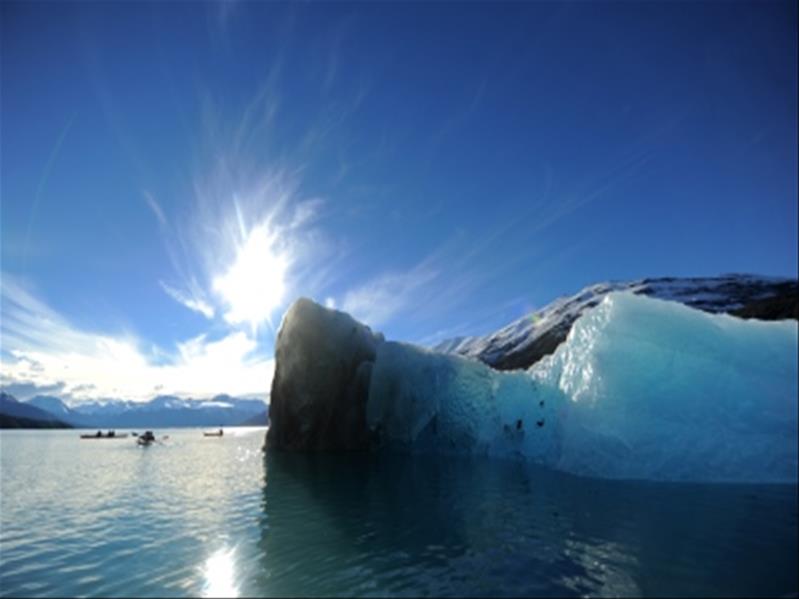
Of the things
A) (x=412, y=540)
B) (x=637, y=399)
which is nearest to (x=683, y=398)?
(x=637, y=399)

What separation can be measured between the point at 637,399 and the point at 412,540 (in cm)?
1537

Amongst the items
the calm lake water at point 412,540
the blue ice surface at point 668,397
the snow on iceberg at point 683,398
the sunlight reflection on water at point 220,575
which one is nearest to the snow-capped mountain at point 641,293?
the blue ice surface at point 668,397

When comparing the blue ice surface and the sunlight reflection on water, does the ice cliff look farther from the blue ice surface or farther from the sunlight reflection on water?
the sunlight reflection on water

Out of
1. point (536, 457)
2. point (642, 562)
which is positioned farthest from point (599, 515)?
point (536, 457)

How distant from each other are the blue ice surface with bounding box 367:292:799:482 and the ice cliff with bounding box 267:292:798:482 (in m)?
0.05

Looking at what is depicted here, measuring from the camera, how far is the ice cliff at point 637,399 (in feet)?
69.7

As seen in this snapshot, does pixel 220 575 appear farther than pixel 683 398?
No

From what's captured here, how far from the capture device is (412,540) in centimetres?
1469

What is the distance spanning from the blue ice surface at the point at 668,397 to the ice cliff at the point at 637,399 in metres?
0.05

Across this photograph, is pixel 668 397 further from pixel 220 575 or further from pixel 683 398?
pixel 220 575

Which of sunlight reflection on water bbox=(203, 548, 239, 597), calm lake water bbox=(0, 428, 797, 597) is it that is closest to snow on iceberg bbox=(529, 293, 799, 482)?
calm lake water bbox=(0, 428, 797, 597)

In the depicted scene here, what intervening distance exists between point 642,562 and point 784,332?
56.0ft

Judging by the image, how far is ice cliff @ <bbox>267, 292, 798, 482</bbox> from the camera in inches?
836

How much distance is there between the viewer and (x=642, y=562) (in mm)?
11680
